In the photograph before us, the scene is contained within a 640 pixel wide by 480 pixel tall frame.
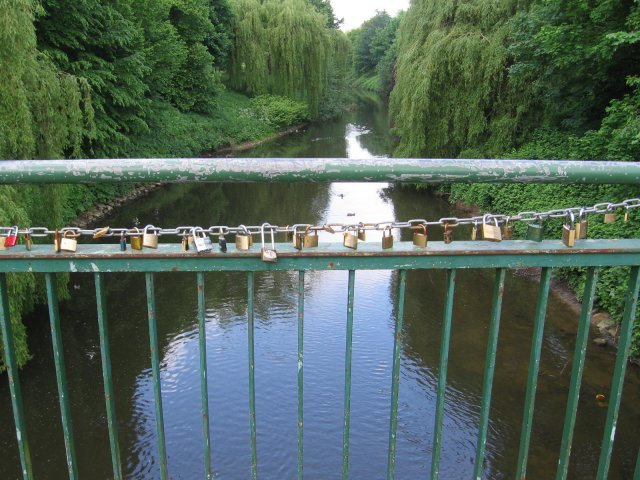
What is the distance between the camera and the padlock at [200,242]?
1.55 m

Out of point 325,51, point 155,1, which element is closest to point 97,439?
Answer: point 155,1

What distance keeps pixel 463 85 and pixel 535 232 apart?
13086mm

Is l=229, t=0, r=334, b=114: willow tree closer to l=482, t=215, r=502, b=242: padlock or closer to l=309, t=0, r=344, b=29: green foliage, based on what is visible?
l=309, t=0, r=344, b=29: green foliage

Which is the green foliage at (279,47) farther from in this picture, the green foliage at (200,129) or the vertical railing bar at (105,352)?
the vertical railing bar at (105,352)

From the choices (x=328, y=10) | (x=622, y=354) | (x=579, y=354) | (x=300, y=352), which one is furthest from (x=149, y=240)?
(x=328, y=10)

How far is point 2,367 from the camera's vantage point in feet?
19.6

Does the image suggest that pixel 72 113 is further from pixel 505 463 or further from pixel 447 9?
pixel 447 9

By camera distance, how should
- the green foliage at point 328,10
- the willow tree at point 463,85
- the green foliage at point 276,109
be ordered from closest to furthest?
the willow tree at point 463,85
the green foliage at point 276,109
the green foliage at point 328,10

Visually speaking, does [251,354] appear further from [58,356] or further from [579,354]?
[579,354]

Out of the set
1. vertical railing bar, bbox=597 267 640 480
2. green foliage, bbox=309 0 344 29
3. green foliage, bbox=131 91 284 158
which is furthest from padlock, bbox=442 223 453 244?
green foliage, bbox=309 0 344 29

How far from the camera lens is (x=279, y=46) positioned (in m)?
26.8

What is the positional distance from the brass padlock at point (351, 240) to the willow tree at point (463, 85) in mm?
12794

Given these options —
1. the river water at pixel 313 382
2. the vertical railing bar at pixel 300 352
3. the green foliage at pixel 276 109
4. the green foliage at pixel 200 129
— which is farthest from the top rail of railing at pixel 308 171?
the green foliage at pixel 276 109

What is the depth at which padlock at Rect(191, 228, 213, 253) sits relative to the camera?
1550 mm
